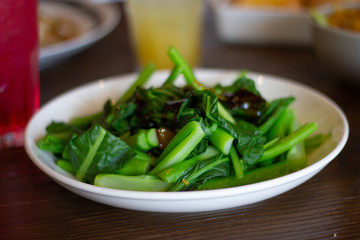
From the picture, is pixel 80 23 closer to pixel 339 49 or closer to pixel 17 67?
pixel 17 67

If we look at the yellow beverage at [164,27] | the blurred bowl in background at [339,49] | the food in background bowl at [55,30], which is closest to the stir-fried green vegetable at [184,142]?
the blurred bowl in background at [339,49]

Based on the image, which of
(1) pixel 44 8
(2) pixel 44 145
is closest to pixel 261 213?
(2) pixel 44 145

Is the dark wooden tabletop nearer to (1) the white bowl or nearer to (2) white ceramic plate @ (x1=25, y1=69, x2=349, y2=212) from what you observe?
(2) white ceramic plate @ (x1=25, y1=69, x2=349, y2=212)

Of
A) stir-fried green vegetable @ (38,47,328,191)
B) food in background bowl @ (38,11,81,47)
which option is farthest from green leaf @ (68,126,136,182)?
food in background bowl @ (38,11,81,47)

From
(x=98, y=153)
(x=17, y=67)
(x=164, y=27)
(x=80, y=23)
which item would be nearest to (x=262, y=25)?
(x=164, y=27)

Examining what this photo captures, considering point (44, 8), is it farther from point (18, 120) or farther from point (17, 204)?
point (17, 204)

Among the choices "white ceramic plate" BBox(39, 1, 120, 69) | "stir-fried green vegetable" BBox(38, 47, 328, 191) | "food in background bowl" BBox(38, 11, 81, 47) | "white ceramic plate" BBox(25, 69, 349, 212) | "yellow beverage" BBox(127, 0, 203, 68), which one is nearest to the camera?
"white ceramic plate" BBox(25, 69, 349, 212)
